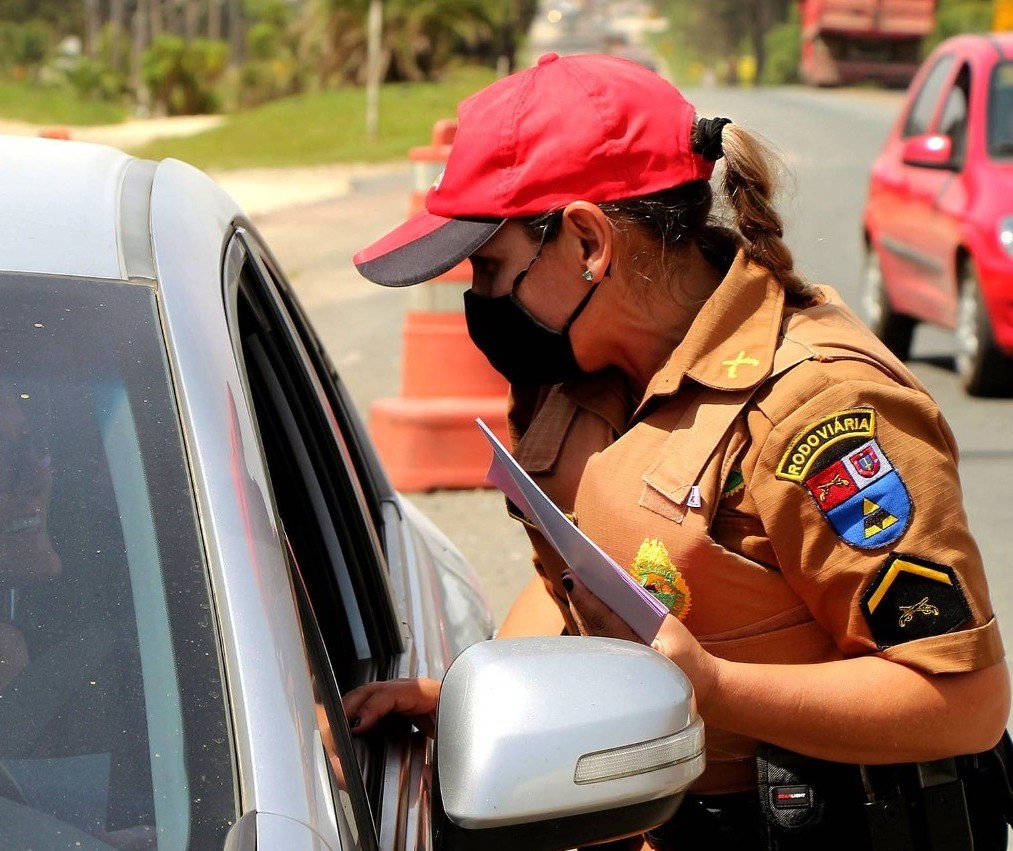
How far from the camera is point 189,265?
171cm

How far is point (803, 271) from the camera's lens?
85.6 inches

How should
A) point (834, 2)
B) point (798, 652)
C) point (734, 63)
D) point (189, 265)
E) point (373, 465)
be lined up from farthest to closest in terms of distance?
1. point (734, 63)
2. point (834, 2)
3. point (373, 465)
4. point (798, 652)
5. point (189, 265)

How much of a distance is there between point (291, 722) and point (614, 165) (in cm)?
83

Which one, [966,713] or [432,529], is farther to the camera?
[432,529]

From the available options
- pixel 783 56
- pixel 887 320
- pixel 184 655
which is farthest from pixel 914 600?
pixel 783 56

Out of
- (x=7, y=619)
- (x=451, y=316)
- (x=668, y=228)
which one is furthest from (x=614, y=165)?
(x=451, y=316)

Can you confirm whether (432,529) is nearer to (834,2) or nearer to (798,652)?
(798,652)

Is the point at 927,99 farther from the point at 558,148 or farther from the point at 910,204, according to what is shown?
the point at 558,148

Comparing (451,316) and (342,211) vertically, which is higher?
(451,316)

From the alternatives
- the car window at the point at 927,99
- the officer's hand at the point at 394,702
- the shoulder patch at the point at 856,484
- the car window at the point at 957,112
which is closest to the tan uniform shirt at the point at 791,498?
the shoulder patch at the point at 856,484

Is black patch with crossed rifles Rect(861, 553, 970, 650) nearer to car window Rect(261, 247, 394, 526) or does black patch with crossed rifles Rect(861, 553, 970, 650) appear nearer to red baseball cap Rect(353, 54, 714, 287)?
red baseball cap Rect(353, 54, 714, 287)

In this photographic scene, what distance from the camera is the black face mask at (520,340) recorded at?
1946mm

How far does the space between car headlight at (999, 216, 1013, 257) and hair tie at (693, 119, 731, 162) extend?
5735mm

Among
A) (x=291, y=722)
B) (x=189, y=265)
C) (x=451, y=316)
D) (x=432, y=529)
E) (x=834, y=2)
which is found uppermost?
(x=189, y=265)
